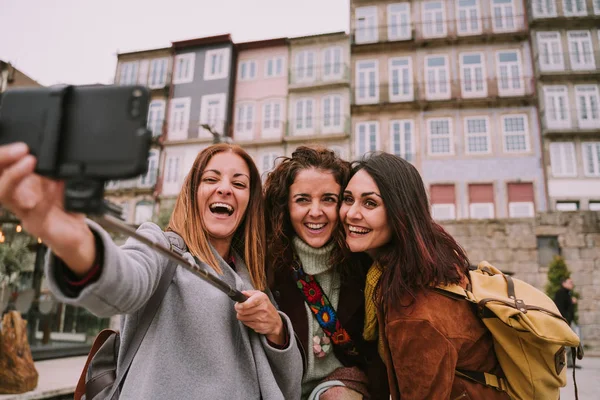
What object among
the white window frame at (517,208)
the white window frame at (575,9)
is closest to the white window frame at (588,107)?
the white window frame at (575,9)

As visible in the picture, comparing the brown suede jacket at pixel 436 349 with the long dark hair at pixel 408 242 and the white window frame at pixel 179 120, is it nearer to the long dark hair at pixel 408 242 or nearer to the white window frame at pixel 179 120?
the long dark hair at pixel 408 242

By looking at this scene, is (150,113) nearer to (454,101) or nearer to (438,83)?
(438,83)

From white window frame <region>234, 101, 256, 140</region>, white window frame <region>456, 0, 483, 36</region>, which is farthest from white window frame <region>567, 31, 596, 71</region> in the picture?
white window frame <region>234, 101, 256, 140</region>

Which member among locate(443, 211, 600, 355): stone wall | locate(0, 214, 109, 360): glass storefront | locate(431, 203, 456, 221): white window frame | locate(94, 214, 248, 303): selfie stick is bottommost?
locate(0, 214, 109, 360): glass storefront

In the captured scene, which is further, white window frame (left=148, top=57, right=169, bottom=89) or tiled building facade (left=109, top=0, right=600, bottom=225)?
white window frame (left=148, top=57, right=169, bottom=89)

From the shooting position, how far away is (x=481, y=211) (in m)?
18.0

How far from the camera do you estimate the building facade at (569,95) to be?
17.4 metres

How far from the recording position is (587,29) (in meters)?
18.7

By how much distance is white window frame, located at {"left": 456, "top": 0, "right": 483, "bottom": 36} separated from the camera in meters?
19.8

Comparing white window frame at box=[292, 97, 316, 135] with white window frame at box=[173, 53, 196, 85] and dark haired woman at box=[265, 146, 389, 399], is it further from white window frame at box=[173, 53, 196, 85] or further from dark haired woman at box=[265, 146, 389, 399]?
dark haired woman at box=[265, 146, 389, 399]

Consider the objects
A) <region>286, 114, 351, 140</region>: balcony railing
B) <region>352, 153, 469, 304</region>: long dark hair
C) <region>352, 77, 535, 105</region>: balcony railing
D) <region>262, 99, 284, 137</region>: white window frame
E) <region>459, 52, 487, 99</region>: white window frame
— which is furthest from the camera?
<region>262, 99, 284, 137</region>: white window frame

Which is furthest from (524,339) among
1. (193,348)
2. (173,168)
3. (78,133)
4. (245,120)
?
(173,168)

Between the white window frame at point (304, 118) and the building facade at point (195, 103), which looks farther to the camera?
the building facade at point (195, 103)

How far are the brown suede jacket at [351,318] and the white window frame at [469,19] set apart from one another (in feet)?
67.7
